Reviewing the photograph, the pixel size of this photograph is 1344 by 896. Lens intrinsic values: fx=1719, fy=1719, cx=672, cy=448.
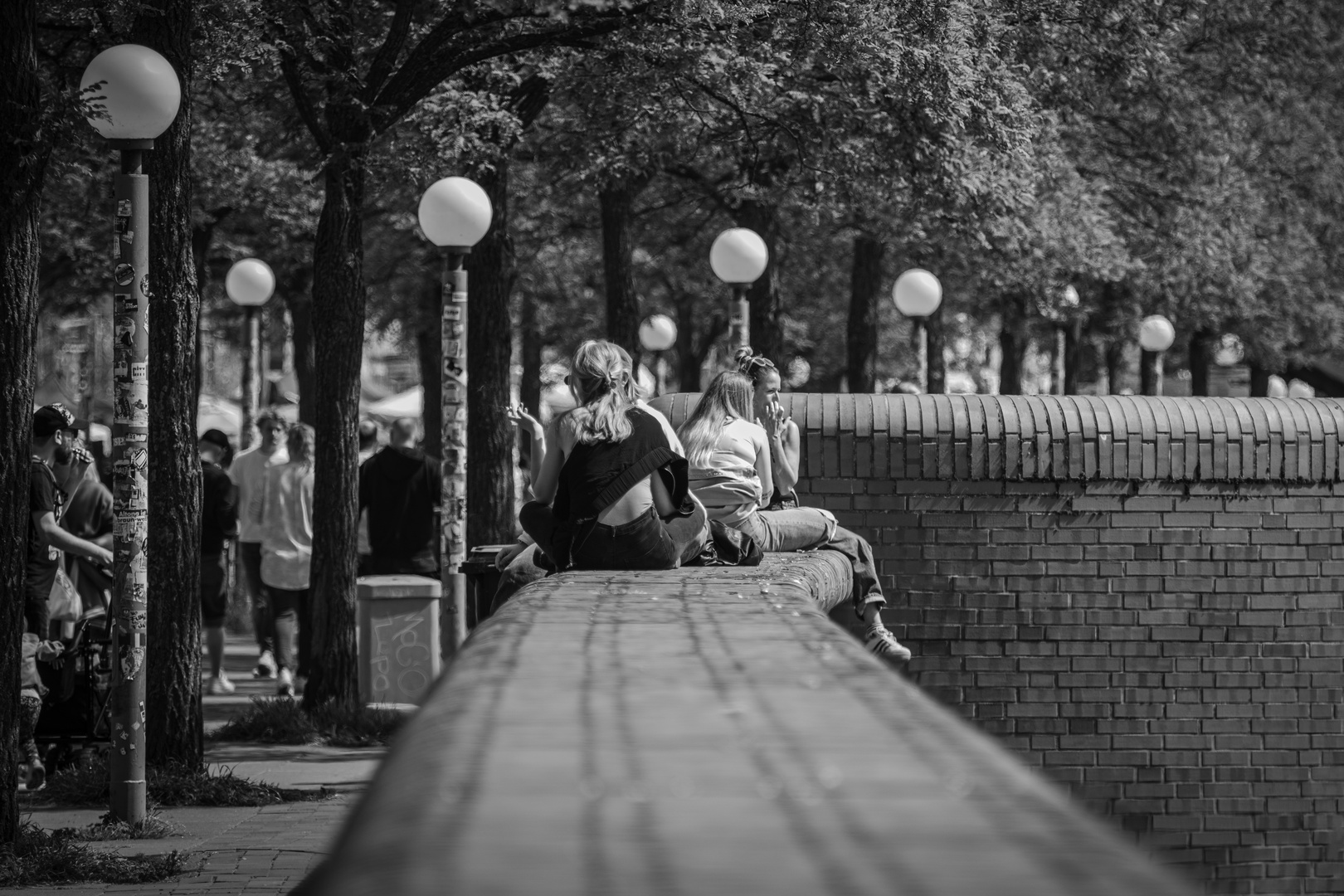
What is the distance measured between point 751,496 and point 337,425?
4.02m

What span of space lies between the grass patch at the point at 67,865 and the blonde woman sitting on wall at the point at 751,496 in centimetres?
266

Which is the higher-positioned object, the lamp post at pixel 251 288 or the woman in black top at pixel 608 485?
the lamp post at pixel 251 288

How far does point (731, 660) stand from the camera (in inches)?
120

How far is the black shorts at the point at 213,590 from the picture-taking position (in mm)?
12898

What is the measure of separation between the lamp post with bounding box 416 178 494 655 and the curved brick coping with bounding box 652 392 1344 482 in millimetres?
3176

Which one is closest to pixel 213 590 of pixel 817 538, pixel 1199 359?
pixel 817 538

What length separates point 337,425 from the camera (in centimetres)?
1081

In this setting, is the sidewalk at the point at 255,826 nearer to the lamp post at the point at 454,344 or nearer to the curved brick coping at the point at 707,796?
the lamp post at the point at 454,344

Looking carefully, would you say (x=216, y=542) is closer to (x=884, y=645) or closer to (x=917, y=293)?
(x=884, y=645)

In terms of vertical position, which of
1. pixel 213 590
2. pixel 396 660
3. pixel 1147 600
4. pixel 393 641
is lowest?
pixel 396 660

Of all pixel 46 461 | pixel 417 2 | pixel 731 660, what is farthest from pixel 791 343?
pixel 731 660

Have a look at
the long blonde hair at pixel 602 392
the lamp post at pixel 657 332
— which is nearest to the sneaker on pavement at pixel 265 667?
the long blonde hair at pixel 602 392

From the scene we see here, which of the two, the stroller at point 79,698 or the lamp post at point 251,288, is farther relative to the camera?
the lamp post at point 251,288

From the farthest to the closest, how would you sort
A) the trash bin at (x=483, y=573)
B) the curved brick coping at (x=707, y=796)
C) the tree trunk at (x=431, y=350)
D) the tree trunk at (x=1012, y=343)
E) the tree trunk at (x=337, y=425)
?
1. the tree trunk at (x=1012, y=343)
2. the tree trunk at (x=431, y=350)
3. the tree trunk at (x=337, y=425)
4. the trash bin at (x=483, y=573)
5. the curved brick coping at (x=707, y=796)
